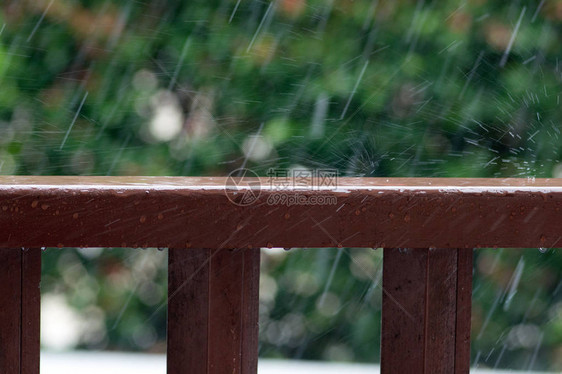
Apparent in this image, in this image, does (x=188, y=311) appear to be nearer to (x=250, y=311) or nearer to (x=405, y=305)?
(x=250, y=311)

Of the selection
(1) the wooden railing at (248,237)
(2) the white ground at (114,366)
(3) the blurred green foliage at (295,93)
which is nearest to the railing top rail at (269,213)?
(1) the wooden railing at (248,237)

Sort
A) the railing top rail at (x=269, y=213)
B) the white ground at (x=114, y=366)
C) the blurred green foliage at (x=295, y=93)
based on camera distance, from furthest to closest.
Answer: the blurred green foliage at (x=295, y=93)
the white ground at (x=114, y=366)
the railing top rail at (x=269, y=213)

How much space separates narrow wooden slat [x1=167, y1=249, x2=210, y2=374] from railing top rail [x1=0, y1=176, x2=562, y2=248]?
38 mm

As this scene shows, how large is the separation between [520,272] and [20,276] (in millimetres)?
2354

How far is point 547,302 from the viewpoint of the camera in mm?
2805

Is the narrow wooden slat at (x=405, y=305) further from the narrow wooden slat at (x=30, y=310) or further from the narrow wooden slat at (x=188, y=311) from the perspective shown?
the narrow wooden slat at (x=30, y=310)

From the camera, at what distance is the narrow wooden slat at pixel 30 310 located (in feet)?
2.15

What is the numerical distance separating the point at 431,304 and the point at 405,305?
3cm

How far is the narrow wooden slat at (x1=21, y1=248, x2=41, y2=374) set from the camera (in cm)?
66

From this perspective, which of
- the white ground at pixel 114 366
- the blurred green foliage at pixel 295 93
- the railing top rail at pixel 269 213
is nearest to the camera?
the railing top rail at pixel 269 213

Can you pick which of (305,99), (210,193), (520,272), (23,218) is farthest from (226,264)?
(520,272)

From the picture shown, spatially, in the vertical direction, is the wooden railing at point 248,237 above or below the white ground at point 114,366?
above

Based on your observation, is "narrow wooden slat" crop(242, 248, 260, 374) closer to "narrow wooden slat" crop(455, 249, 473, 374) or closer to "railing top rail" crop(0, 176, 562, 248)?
"railing top rail" crop(0, 176, 562, 248)

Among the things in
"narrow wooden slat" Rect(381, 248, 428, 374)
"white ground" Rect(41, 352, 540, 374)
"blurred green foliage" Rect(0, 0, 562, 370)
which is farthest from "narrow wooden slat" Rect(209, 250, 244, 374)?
"blurred green foliage" Rect(0, 0, 562, 370)
